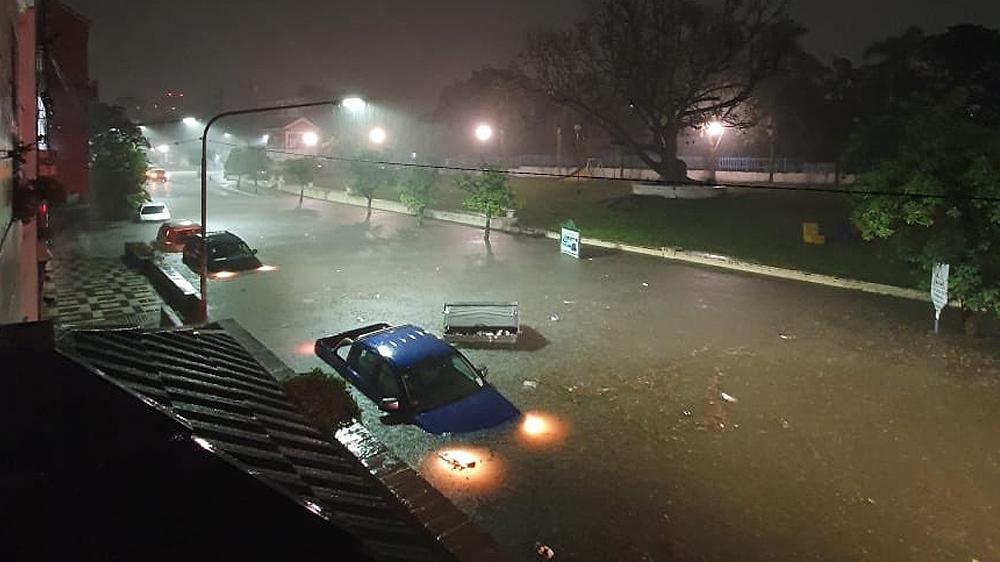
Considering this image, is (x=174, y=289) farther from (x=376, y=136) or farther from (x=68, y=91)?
(x=376, y=136)

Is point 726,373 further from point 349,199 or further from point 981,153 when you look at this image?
point 349,199

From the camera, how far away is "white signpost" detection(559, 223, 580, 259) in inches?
1027

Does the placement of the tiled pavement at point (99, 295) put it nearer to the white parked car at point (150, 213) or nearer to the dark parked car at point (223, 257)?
the dark parked car at point (223, 257)

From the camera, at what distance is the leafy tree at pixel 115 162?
119 feet

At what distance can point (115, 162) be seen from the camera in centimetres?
3694

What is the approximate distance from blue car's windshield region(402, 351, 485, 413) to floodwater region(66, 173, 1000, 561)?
1.98ft

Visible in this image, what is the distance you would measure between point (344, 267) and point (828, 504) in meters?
18.8

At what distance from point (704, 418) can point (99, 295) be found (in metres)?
17.3

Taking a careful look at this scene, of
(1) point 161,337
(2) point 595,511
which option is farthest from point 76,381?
(2) point 595,511

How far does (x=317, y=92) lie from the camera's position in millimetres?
89188

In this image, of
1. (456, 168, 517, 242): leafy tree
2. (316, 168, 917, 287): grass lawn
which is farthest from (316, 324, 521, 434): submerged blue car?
(456, 168, 517, 242): leafy tree

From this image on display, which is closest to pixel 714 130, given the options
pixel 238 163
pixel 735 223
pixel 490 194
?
pixel 735 223

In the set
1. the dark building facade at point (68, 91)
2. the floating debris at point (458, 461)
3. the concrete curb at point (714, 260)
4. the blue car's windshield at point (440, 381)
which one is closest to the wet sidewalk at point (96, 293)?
the dark building facade at point (68, 91)

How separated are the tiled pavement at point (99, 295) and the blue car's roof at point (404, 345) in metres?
6.74
